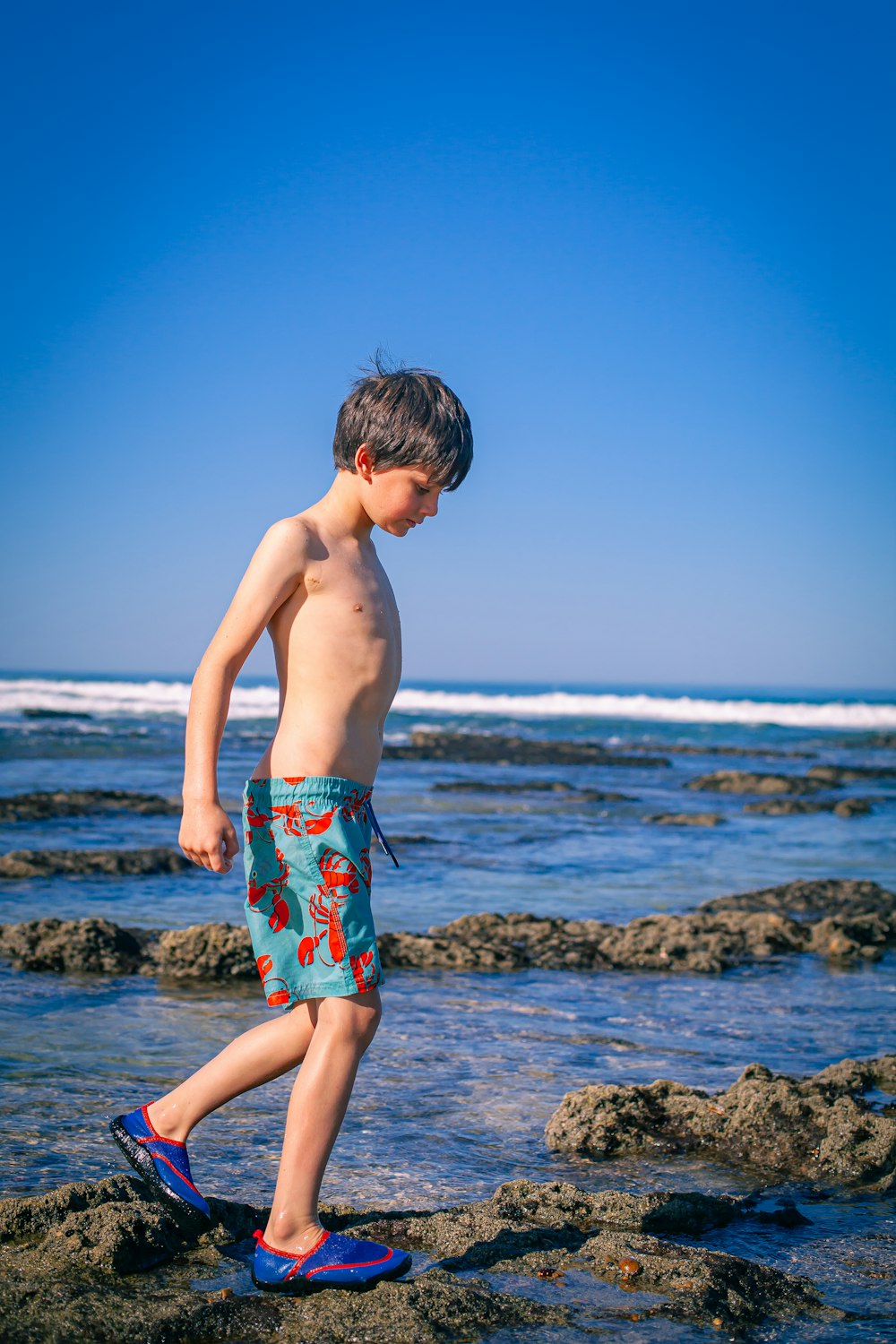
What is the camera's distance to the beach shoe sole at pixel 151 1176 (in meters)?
2.43

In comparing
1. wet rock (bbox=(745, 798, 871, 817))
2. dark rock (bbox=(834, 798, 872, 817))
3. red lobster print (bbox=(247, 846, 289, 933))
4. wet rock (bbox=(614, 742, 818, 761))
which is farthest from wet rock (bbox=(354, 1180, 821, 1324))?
wet rock (bbox=(614, 742, 818, 761))

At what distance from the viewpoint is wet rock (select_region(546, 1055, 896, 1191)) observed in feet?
10.4

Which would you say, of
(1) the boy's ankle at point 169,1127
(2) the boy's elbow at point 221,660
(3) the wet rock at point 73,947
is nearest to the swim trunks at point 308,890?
(2) the boy's elbow at point 221,660

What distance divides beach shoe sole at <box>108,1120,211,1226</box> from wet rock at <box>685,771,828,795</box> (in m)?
17.8

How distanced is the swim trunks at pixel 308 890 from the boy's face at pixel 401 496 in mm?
615

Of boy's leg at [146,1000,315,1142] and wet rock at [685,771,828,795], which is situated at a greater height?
boy's leg at [146,1000,315,1142]

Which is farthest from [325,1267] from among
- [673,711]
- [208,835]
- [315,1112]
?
[673,711]

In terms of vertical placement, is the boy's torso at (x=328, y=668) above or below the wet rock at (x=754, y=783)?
above

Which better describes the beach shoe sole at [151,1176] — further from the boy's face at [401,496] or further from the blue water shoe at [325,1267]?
the boy's face at [401,496]

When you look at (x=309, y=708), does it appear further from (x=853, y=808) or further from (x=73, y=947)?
(x=853, y=808)

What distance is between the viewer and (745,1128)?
333 centimetres

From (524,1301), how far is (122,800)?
1188cm

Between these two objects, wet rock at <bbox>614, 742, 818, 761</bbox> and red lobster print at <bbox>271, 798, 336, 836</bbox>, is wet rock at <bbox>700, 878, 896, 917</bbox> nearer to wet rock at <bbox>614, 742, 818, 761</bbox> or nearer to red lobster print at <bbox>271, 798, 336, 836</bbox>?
red lobster print at <bbox>271, 798, 336, 836</bbox>

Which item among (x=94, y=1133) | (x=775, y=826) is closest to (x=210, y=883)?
(x=94, y=1133)
